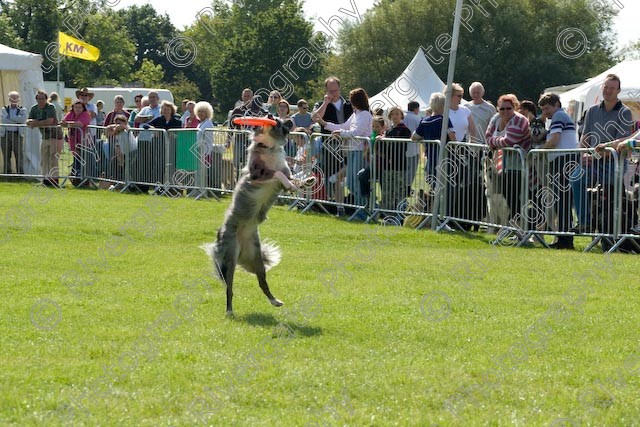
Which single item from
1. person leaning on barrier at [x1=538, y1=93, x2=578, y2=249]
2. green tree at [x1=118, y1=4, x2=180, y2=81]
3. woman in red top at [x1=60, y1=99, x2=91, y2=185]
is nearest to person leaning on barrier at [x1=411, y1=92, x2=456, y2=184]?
person leaning on barrier at [x1=538, y1=93, x2=578, y2=249]

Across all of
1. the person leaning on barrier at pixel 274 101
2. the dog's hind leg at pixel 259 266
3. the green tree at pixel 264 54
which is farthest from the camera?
the green tree at pixel 264 54

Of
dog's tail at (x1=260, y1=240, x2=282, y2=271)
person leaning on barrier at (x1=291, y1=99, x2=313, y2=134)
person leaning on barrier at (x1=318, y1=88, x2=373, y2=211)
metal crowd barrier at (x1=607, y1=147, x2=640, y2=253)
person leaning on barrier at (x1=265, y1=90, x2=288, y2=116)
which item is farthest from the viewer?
person leaning on barrier at (x1=291, y1=99, x2=313, y2=134)

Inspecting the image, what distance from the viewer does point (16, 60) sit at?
25734 mm

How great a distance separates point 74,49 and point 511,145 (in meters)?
18.5

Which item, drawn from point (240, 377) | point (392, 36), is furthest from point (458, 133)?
point (392, 36)

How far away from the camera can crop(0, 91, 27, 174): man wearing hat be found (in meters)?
24.8

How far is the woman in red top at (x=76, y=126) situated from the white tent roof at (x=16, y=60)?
7.36 ft

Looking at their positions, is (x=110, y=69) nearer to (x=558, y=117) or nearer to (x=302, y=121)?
(x=302, y=121)

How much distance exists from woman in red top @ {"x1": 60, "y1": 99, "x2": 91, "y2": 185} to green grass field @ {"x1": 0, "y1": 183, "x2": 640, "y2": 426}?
9.22 metres

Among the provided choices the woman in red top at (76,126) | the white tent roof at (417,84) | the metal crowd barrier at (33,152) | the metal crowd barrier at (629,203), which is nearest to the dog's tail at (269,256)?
the metal crowd barrier at (629,203)

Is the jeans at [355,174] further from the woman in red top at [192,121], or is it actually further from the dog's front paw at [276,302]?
the dog's front paw at [276,302]

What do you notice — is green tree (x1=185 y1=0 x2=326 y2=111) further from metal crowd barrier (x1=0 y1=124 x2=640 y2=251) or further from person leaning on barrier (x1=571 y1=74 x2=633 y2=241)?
person leaning on barrier (x1=571 y1=74 x2=633 y2=241)

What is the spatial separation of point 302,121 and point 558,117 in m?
7.43

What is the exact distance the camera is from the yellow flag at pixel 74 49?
30.1 meters
